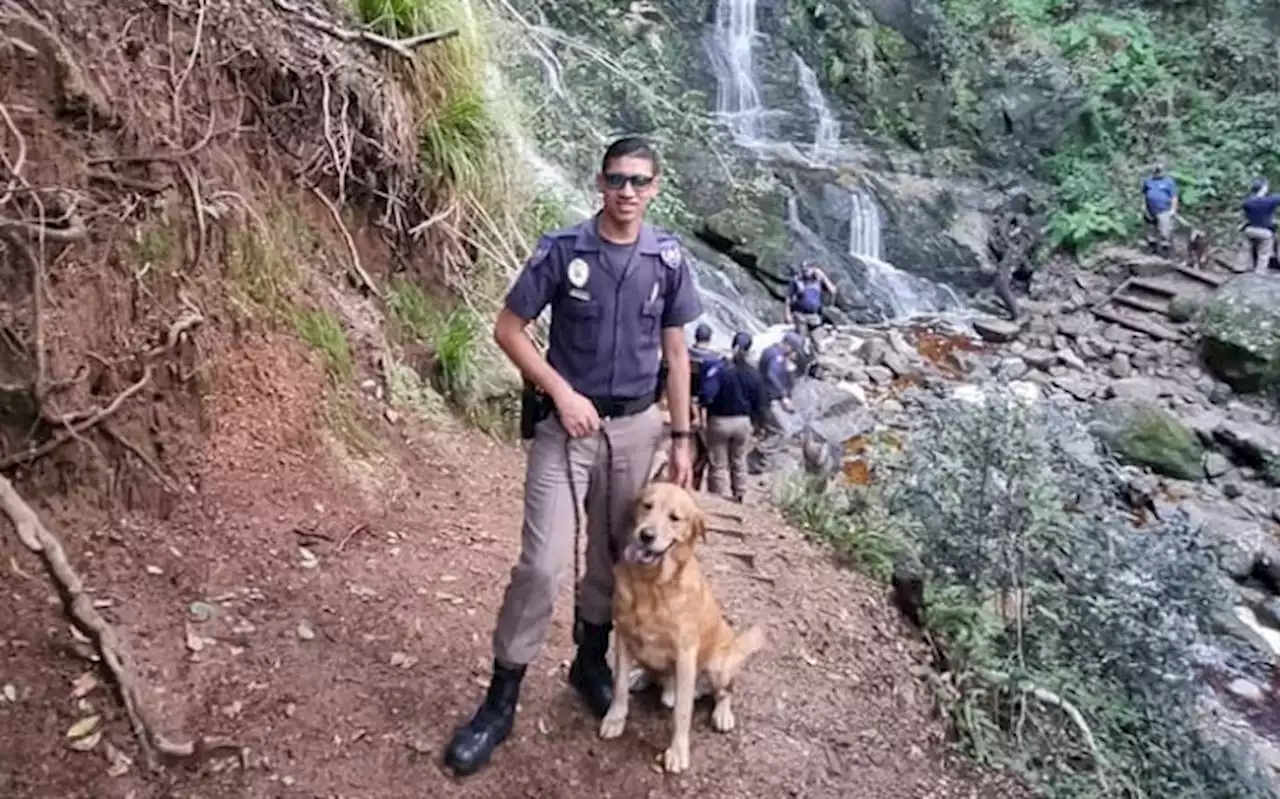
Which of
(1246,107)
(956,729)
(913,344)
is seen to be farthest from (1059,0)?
(956,729)

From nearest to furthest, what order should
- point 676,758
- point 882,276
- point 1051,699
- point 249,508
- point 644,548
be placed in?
point 644,548, point 676,758, point 249,508, point 1051,699, point 882,276

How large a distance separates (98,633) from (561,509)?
122 cm

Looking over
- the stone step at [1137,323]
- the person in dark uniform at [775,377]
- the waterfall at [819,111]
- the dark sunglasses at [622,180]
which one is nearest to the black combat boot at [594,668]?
the dark sunglasses at [622,180]

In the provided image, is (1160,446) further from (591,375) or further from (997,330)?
(591,375)

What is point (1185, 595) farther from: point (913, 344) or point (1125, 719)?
point (913, 344)

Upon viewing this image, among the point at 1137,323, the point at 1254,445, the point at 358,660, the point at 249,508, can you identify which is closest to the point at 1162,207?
the point at 1137,323

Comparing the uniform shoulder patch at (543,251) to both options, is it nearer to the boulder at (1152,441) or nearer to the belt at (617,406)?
the belt at (617,406)

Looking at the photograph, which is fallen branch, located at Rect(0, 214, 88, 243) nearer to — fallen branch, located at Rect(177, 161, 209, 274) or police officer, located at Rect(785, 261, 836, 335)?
fallen branch, located at Rect(177, 161, 209, 274)

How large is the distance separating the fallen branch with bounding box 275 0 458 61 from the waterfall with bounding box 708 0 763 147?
37.5 feet

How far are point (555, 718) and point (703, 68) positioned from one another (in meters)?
14.5

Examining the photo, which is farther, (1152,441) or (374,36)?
(1152,441)

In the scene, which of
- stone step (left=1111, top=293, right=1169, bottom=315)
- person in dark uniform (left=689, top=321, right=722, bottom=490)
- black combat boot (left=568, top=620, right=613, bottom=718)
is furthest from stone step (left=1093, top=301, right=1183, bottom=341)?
black combat boot (left=568, top=620, right=613, bottom=718)

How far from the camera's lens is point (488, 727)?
3262 millimetres

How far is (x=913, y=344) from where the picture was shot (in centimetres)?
1447
